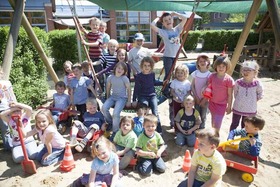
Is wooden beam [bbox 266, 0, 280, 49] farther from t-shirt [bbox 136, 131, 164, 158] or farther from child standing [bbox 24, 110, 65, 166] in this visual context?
child standing [bbox 24, 110, 65, 166]

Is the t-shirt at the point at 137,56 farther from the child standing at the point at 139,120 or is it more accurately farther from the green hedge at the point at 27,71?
the green hedge at the point at 27,71

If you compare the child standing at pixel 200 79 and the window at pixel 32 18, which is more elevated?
the window at pixel 32 18

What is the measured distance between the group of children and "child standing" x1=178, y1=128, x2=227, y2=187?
0.03 ft

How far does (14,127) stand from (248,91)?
3434 mm

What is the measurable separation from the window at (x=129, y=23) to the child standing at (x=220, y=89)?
53.6ft

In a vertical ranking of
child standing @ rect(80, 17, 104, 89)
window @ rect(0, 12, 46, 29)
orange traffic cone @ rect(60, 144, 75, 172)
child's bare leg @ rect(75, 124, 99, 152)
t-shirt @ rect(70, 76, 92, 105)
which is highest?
window @ rect(0, 12, 46, 29)

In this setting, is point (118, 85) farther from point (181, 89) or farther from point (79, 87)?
point (181, 89)

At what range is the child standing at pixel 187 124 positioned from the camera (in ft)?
12.9

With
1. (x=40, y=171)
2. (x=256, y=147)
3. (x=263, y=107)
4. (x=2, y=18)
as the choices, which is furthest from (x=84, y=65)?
(x=2, y=18)

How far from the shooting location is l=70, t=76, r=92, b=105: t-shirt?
4.61m

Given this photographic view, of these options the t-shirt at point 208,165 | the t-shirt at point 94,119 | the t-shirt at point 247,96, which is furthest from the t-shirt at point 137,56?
the t-shirt at point 208,165

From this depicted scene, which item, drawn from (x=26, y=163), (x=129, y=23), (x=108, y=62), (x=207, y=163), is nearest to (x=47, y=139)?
(x=26, y=163)

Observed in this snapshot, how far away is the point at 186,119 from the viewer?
394 cm

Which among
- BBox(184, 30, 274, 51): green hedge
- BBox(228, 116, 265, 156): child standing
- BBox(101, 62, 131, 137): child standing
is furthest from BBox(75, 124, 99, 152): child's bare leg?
BBox(184, 30, 274, 51): green hedge
